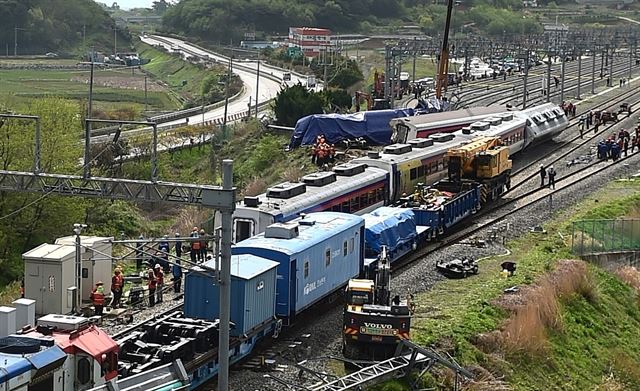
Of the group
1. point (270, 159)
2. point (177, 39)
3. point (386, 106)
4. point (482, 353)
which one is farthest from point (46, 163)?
point (177, 39)

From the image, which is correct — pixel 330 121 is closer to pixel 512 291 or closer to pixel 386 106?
pixel 386 106

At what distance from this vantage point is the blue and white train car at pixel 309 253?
2598 cm

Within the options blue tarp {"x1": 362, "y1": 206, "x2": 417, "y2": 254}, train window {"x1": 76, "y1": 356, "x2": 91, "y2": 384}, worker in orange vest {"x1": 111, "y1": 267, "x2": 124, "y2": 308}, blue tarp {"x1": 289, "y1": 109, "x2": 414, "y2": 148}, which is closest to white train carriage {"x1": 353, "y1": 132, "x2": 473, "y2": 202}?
blue tarp {"x1": 362, "y1": 206, "x2": 417, "y2": 254}

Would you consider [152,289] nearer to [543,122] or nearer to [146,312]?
[146,312]

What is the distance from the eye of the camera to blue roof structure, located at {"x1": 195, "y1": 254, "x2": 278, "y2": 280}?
2393 cm

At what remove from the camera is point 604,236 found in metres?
39.2

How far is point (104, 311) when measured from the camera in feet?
92.3

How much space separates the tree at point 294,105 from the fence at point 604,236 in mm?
32164

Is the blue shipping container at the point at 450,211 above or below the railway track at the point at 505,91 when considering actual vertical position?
below

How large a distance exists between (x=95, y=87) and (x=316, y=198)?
285ft

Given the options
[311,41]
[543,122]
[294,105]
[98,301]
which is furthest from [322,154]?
[311,41]

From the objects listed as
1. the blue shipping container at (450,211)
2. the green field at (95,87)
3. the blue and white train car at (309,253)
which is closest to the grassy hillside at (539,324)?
the blue and white train car at (309,253)

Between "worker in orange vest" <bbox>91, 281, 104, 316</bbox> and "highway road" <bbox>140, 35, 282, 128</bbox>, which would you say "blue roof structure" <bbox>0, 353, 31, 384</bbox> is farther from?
"highway road" <bbox>140, 35, 282, 128</bbox>

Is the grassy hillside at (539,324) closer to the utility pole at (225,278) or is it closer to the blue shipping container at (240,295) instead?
the blue shipping container at (240,295)
